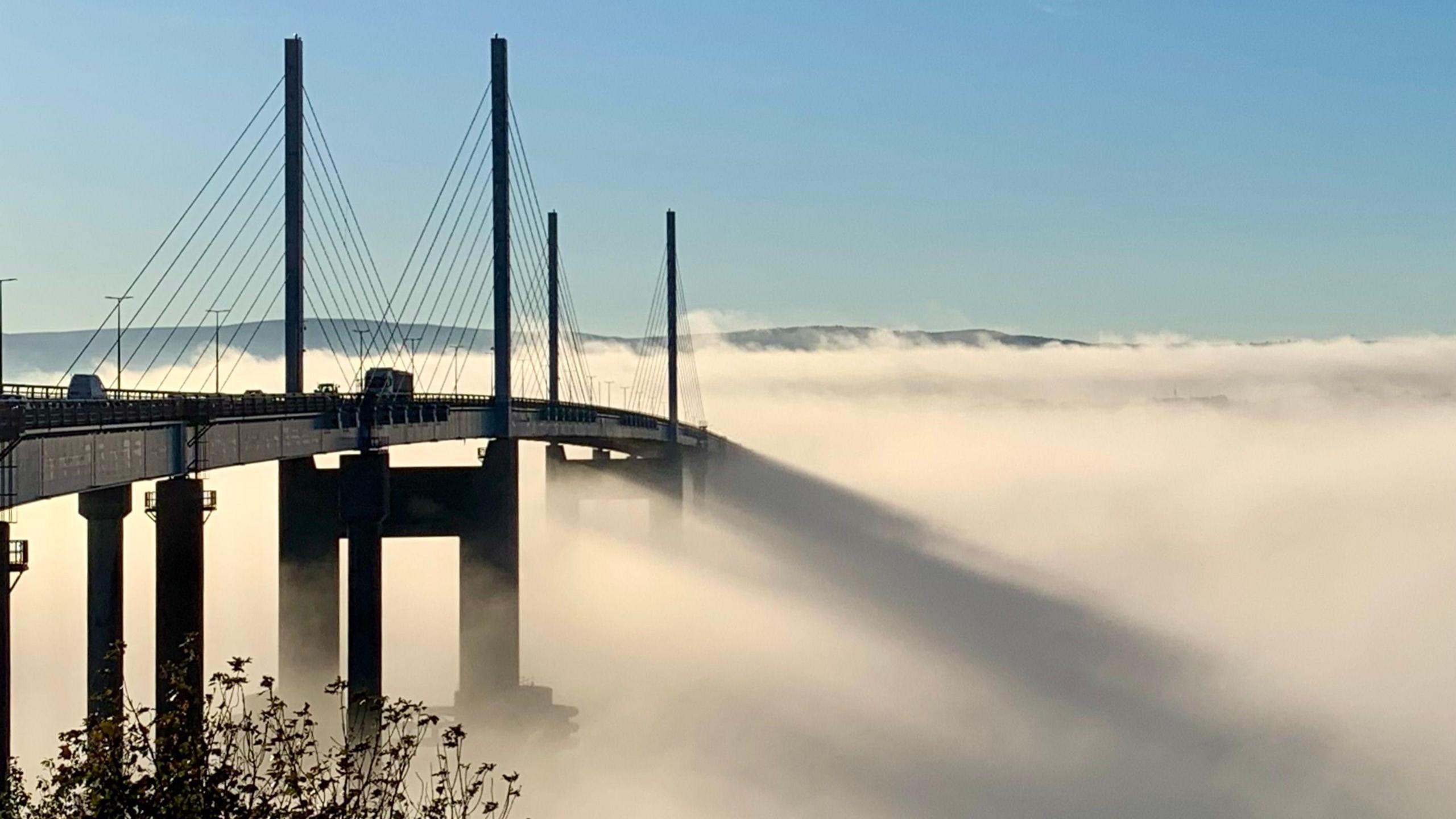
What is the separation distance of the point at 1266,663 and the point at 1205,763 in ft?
164

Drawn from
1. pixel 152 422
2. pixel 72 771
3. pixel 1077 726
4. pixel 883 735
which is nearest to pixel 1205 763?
pixel 1077 726

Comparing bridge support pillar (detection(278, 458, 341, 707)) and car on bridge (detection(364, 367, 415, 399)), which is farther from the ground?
car on bridge (detection(364, 367, 415, 399))

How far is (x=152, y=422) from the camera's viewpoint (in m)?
42.2

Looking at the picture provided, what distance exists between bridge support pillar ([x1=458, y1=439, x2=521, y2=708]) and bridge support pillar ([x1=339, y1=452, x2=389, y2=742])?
1149cm

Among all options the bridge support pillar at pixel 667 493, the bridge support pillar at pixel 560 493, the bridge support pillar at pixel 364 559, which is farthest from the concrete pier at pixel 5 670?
the bridge support pillar at pixel 667 493

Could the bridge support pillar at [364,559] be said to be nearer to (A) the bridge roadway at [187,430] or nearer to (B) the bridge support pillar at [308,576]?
(A) the bridge roadway at [187,430]

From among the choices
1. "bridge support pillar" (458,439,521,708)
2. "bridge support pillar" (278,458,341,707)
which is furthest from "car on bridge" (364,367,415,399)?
"bridge support pillar" (458,439,521,708)

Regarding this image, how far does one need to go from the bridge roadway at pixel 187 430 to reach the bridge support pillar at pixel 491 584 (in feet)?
5.19

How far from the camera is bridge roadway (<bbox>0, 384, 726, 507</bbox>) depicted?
34.4 m

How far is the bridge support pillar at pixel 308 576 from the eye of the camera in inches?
2648

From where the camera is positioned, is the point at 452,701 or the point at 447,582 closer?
the point at 452,701

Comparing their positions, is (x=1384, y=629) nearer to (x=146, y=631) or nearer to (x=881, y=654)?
(x=881, y=654)

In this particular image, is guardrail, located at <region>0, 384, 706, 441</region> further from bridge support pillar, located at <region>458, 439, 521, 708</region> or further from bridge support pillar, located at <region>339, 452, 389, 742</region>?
bridge support pillar, located at <region>458, 439, 521, 708</region>

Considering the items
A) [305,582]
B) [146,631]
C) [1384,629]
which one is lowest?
[1384,629]
